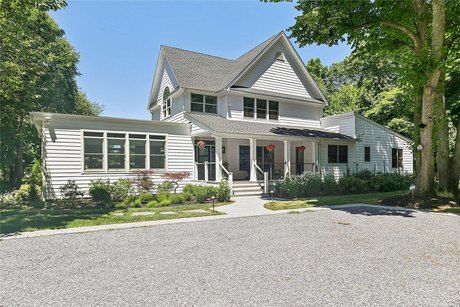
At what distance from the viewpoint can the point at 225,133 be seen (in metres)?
14.8

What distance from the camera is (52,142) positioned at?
1306cm

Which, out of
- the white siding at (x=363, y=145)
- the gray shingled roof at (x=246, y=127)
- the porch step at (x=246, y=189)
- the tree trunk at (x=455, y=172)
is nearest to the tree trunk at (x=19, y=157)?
the gray shingled roof at (x=246, y=127)

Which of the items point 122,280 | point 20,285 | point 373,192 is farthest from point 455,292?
point 373,192

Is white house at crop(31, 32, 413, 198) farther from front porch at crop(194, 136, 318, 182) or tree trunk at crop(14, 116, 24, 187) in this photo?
tree trunk at crop(14, 116, 24, 187)


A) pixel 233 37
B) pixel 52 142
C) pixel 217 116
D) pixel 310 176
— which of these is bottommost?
pixel 310 176

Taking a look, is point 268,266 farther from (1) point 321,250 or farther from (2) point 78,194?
(2) point 78,194

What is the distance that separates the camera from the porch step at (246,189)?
15272 millimetres

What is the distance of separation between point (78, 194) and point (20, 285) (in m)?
9.68

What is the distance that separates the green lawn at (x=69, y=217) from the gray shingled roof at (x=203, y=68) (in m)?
9.53

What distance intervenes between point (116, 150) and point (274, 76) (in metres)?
11.5

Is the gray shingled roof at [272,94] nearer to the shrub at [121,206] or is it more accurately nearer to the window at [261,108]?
the window at [261,108]

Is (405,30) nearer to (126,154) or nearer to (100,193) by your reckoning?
(126,154)

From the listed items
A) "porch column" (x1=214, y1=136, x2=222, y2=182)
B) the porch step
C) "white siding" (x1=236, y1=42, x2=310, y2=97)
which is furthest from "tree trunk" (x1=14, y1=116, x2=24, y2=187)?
"white siding" (x1=236, y1=42, x2=310, y2=97)

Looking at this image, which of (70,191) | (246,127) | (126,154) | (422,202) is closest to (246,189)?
(246,127)
